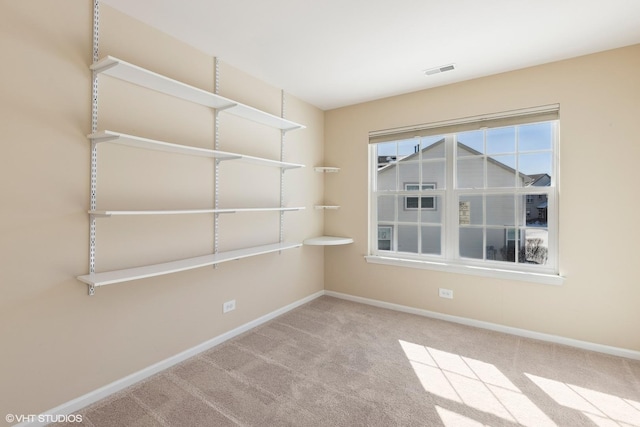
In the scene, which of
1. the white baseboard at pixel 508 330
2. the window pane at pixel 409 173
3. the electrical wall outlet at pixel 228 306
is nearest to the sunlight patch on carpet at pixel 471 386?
the white baseboard at pixel 508 330

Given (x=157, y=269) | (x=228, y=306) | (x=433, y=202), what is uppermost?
(x=433, y=202)

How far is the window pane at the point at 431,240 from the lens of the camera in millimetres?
3482

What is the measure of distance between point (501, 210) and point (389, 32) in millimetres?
2071

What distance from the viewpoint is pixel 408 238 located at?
369 centimetres

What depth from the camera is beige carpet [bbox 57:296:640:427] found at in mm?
1819

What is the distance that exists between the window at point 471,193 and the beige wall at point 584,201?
5.7 inches

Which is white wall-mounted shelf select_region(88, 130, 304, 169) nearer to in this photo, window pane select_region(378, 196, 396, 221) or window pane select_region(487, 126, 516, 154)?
window pane select_region(378, 196, 396, 221)

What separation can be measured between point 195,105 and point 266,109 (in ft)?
2.91

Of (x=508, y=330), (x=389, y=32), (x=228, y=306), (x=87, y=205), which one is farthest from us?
(x=508, y=330)

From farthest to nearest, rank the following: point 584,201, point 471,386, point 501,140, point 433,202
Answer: point 433,202 < point 501,140 < point 584,201 < point 471,386

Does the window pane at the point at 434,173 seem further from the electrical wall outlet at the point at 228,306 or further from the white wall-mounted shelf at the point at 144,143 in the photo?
the electrical wall outlet at the point at 228,306

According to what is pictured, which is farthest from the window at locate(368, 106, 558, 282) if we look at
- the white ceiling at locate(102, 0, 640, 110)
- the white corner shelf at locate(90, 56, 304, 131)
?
the white corner shelf at locate(90, 56, 304, 131)

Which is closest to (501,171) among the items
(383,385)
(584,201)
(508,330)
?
(584,201)

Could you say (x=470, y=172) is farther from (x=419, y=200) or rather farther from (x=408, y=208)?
(x=408, y=208)
